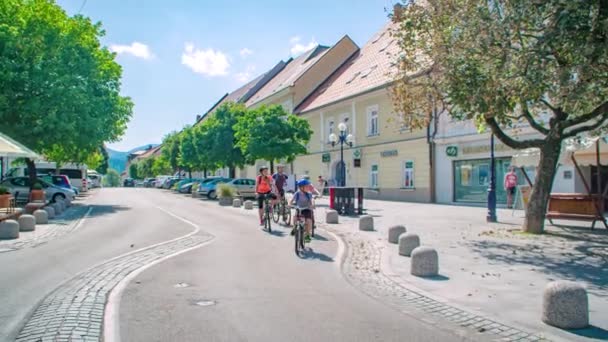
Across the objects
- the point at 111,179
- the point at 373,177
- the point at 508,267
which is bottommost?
the point at 508,267

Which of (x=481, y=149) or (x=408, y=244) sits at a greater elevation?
(x=481, y=149)

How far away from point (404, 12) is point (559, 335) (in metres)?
9.81

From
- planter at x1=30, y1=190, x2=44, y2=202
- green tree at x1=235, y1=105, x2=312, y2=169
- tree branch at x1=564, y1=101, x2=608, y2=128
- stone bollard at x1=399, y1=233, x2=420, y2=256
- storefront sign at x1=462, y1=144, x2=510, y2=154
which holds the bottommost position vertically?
stone bollard at x1=399, y1=233, x2=420, y2=256

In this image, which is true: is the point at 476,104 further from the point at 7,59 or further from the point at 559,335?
the point at 7,59

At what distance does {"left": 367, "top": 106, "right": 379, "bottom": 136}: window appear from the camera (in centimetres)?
3306

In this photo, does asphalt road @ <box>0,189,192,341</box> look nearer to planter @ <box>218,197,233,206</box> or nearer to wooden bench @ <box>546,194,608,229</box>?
planter @ <box>218,197,233,206</box>

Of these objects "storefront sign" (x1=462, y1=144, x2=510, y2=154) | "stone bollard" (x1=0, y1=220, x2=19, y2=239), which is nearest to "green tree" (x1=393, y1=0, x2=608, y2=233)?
"storefront sign" (x1=462, y1=144, x2=510, y2=154)

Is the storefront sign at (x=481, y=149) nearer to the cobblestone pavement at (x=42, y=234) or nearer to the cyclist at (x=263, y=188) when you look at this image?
the cyclist at (x=263, y=188)

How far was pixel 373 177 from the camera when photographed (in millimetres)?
33688

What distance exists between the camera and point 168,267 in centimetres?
888

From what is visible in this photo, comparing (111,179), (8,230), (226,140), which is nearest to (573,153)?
(8,230)

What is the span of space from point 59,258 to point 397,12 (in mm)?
9768

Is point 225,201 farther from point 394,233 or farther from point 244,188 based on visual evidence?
point 394,233

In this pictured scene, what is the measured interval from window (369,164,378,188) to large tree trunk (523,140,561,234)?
66.9 feet
